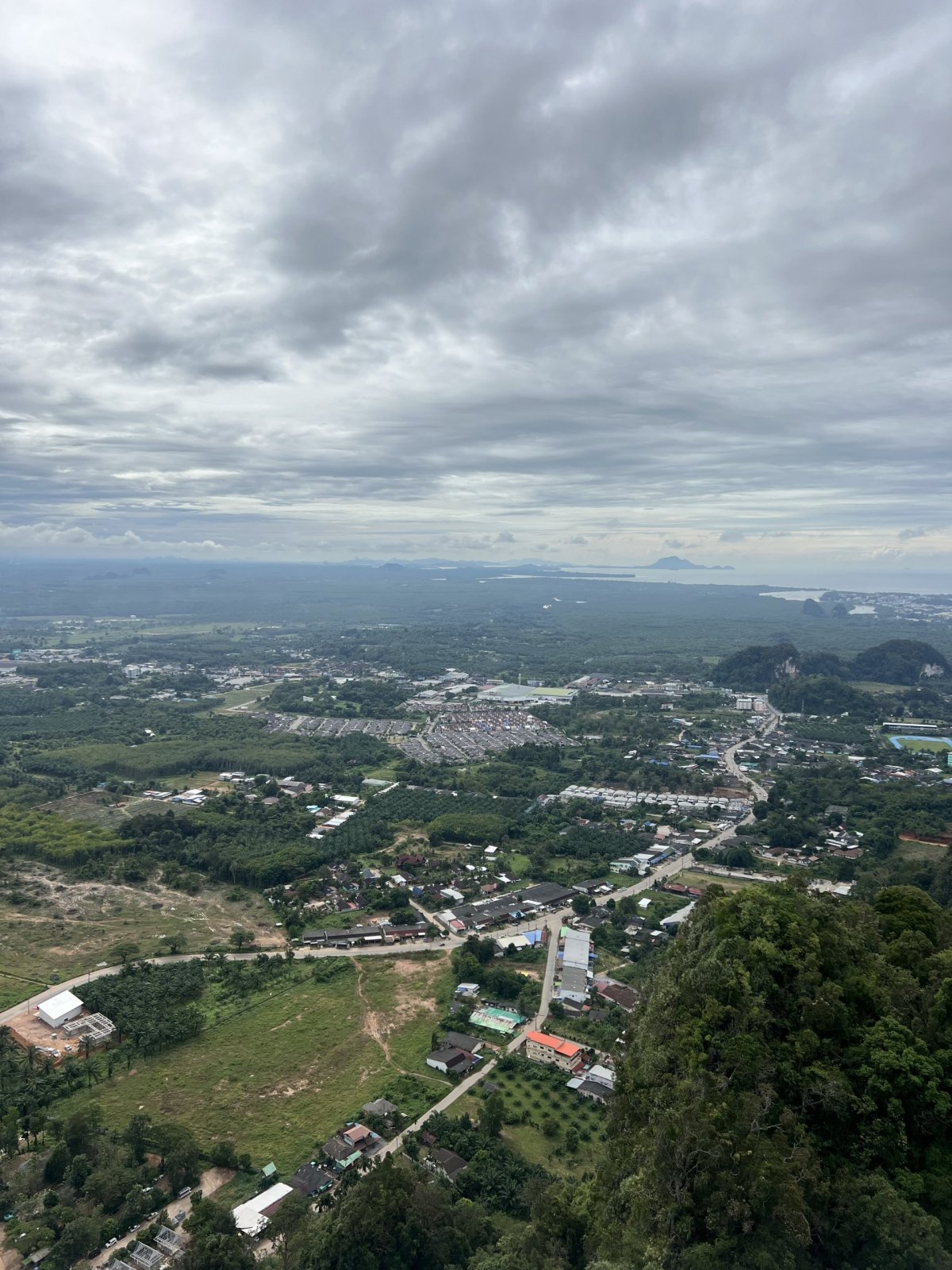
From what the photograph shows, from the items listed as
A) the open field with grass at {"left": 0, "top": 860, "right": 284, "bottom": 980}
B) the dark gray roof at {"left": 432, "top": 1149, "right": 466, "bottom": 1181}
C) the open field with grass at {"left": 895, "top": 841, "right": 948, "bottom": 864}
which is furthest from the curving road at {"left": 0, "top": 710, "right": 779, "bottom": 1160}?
the open field with grass at {"left": 895, "top": 841, "right": 948, "bottom": 864}

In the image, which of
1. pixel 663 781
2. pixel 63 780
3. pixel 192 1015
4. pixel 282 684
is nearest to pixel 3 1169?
pixel 192 1015

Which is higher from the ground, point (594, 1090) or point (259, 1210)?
point (259, 1210)

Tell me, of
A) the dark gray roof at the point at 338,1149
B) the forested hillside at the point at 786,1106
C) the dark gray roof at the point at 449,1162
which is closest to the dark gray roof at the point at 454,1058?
the dark gray roof at the point at 449,1162

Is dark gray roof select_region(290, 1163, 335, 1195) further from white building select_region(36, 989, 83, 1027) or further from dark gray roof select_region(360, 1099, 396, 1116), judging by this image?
white building select_region(36, 989, 83, 1027)

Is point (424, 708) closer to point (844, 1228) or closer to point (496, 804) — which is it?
point (496, 804)

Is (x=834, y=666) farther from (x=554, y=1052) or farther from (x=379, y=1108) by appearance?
(x=379, y=1108)

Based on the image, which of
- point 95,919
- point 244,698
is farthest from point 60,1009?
point 244,698

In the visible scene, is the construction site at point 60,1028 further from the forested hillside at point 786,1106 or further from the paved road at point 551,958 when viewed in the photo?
the forested hillside at point 786,1106
